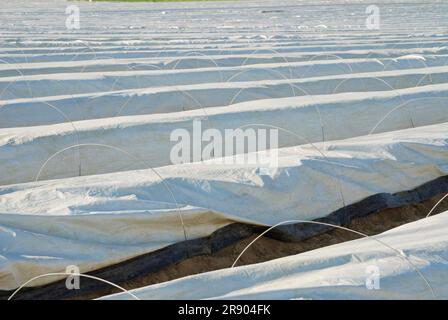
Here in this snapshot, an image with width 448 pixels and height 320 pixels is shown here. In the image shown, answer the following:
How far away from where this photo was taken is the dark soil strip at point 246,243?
4004 mm

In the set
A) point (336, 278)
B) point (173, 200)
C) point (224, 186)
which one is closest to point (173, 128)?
point (224, 186)

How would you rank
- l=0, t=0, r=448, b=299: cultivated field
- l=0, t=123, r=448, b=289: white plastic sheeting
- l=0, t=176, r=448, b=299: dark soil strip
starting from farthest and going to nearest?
l=0, t=176, r=448, b=299: dark soil strip
l=0, t=123, r=448, b=289: white plastic sheeting
l=0, t=0, r=448, b=299: cultivated field

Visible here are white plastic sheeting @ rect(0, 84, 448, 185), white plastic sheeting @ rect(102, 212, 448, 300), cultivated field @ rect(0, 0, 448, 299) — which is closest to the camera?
white plastic sheeting @ rect(102, 212, 448, 300)

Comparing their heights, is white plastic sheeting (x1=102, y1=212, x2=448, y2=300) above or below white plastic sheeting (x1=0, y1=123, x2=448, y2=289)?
below

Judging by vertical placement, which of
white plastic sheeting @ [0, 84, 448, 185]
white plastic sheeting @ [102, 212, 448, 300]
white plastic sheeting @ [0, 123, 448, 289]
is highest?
white plastic sheeting @ [0, 84, 448, 185]

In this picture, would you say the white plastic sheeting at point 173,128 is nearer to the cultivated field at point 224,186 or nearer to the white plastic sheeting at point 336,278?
the cultivated field at point 224,186

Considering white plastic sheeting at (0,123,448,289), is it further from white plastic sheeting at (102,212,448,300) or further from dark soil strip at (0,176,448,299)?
white plastic sheeting at (102,212,448,300)

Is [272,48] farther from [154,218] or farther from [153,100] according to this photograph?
[154,218]

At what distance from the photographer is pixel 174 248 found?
169 inches

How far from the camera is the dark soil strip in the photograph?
4.00 metres

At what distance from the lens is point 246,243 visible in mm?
Result: 4773

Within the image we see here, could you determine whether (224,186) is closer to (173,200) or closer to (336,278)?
(173,200)

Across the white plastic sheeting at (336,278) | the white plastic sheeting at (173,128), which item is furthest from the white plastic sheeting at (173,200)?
the white plastic sheeting at (336,278)

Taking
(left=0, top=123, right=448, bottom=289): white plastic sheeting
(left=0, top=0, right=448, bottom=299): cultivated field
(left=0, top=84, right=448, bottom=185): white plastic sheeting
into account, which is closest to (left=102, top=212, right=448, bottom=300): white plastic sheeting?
(left=0, top=0, right=448, bottom=299): cultivated field
